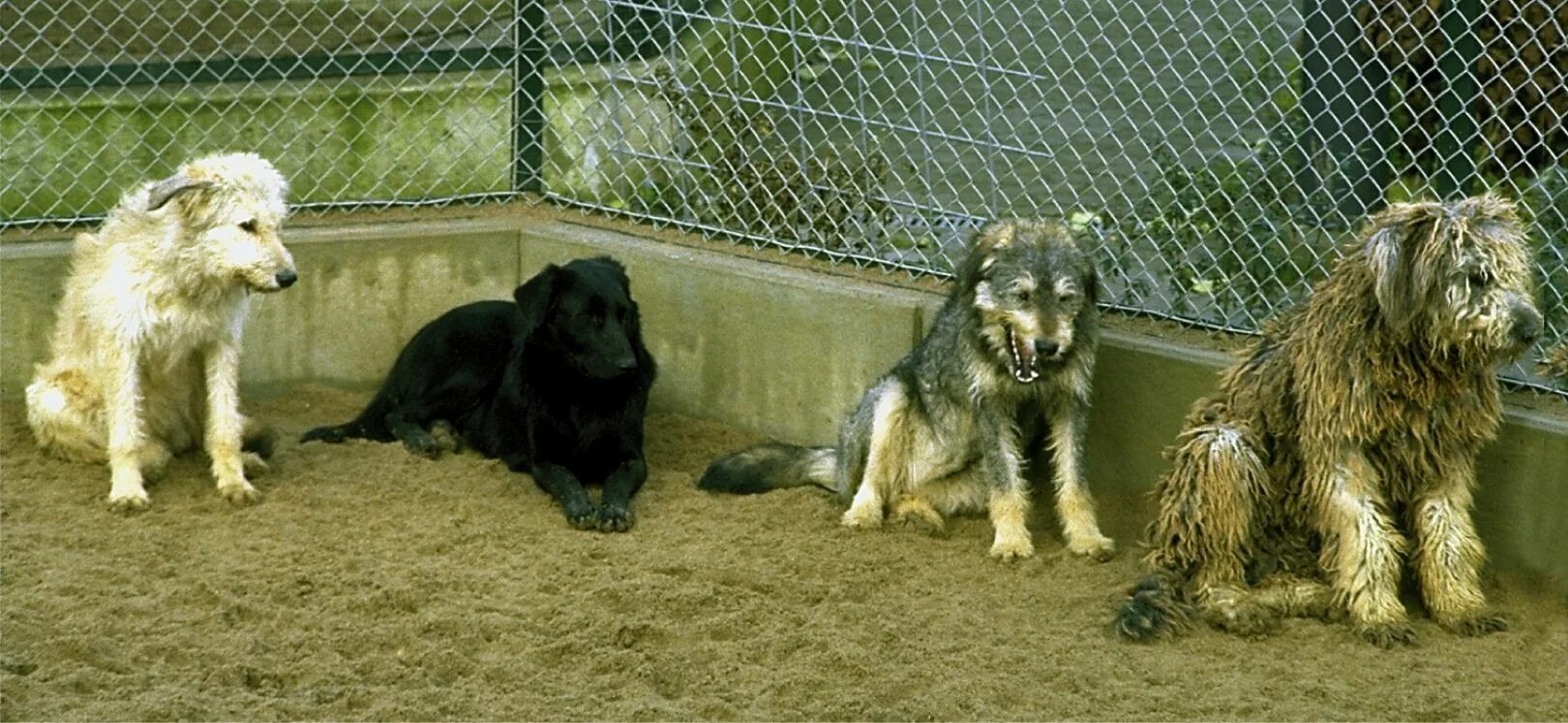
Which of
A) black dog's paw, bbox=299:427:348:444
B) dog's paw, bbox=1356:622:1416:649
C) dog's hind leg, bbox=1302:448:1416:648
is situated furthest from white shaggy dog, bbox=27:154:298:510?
dog's paw, bbox=1356:622:1416:649

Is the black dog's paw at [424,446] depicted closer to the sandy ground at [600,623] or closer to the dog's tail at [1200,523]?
the sandy ground at [600,623]

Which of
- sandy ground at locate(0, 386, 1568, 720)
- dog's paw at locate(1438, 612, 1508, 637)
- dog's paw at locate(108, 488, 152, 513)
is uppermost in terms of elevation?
dog's paw at locate(1438, 612, 1508, 637)

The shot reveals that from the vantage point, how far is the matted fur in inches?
217

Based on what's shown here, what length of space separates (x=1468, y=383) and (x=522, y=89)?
454cm

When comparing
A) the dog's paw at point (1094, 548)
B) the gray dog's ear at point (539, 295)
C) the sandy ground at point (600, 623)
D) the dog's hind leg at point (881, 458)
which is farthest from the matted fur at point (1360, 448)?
the gray dog's ear at point (539, 295)

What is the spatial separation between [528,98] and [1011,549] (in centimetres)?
335

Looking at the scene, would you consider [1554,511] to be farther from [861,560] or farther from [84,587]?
[84,587]

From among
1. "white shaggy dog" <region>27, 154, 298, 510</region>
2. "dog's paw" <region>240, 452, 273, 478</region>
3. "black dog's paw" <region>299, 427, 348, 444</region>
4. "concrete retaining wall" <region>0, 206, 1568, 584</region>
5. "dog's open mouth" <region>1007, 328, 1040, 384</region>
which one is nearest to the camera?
"dog's open mouth" <region>1007, 328, 1040, 384</region>

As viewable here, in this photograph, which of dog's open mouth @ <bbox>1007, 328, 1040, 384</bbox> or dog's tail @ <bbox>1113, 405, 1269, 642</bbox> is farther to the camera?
dog's open mouth @ <bbox>1007, 328, 1040, 384</bbox>

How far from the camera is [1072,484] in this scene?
674 cm

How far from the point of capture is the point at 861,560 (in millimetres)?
6652

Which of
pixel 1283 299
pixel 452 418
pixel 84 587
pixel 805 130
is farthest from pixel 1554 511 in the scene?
pixel 84 587

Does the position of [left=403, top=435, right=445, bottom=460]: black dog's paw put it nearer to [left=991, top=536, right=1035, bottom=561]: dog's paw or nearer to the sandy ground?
the sandy ground

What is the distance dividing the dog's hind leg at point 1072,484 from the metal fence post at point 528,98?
121 inches
